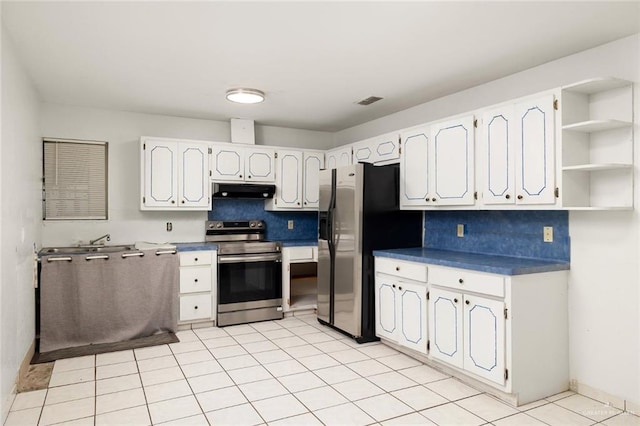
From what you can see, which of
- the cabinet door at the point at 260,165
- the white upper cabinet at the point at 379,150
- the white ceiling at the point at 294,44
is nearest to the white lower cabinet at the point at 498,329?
the white upper cabinet at the point at 379,150

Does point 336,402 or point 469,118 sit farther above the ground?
point 469,118

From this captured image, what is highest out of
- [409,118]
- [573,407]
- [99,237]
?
[409,118]

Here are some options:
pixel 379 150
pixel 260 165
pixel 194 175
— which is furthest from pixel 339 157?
pixel 194 175

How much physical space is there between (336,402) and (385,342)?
128cm

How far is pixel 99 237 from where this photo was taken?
180 inches

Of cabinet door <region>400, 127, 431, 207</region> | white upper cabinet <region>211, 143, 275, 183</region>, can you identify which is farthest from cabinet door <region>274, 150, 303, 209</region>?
cabinet door <region>400, 127, 431, 207</region>

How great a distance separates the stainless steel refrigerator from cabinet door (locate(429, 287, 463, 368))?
823 mm

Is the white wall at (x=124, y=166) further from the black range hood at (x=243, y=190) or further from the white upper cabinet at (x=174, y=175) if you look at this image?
the black range hood at (x=243, y=190)

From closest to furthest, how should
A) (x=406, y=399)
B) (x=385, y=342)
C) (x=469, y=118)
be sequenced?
(x=406, y=399)
(x=469, y=118)
(x=385, y=342)

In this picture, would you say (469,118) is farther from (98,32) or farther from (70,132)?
(70,132)

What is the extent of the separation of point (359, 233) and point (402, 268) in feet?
1.89

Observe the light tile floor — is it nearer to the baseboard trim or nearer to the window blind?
the baseboard trim

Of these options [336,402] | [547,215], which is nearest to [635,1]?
[547,215]

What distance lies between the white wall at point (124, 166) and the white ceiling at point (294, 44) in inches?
15.3
